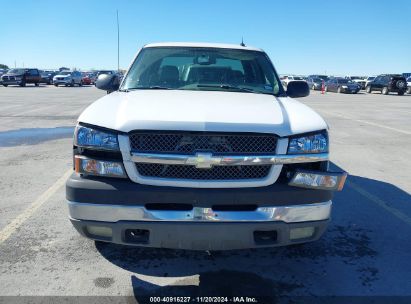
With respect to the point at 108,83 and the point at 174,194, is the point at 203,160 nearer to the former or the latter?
the point at 174,194

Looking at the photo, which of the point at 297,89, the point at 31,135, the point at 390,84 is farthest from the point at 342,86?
the point at 297,89

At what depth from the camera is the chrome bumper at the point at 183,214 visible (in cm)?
276

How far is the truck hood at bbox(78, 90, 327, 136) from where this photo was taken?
2.84 meters

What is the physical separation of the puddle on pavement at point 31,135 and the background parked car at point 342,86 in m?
34.2

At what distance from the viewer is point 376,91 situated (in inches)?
1629

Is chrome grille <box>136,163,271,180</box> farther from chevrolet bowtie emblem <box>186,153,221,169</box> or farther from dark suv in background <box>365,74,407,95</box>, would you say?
dark suv in background <box>365,74,407,95</box>

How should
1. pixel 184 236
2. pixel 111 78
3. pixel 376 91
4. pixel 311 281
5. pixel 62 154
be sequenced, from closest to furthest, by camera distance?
pixel 184 236
pixel 311 281
pixel 111 78
pixel 62 154
pixel 376 91

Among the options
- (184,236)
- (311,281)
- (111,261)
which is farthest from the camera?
(111,261)

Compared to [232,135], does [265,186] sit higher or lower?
lower

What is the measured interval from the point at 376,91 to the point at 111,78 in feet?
135

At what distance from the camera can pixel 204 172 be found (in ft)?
9.33

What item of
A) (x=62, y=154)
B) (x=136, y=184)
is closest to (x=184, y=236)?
(x=136, y=184)

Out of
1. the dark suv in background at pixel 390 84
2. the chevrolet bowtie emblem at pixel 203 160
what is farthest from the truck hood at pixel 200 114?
the dark suv in background at pixel 390 84

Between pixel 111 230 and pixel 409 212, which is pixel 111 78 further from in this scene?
pixel 409 212
